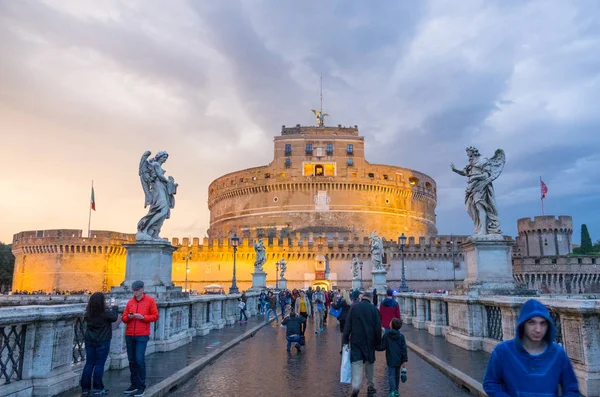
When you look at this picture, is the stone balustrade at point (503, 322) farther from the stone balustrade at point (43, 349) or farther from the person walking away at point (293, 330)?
the stone balustrade at point (43, 349)

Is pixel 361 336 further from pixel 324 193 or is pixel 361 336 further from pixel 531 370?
pixel 324 193

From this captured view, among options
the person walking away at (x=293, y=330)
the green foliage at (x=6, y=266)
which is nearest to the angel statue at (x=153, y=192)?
the person walking away at (x=293, y=330)

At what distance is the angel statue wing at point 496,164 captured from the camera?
11.2m

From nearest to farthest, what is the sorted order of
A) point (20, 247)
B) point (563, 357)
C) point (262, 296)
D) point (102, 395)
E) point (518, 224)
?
point (563, 357) < point (102, 395) < point (262, 296) < point (20, 247) < point (518, 224)

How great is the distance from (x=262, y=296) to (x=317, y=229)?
145 ft

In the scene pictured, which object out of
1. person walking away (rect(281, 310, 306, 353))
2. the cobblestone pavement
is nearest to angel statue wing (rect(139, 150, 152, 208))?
the cobblestone pavement

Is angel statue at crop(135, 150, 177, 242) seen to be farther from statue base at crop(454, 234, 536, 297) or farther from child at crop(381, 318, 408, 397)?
statue base at crop(454, 234, 536, 297)

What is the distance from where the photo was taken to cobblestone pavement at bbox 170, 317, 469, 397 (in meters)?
7.27

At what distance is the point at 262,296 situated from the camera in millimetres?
28562

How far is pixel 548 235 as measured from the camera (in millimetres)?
64812

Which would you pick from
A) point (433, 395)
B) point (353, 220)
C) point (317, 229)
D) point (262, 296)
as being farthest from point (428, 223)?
point (433, 395)

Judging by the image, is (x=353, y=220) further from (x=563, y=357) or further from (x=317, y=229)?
(x=563, y=357)

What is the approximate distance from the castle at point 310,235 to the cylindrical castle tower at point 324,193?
6.2 inches

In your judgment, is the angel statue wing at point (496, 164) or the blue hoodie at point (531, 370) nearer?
the blue hoodie at point (531, 370)
